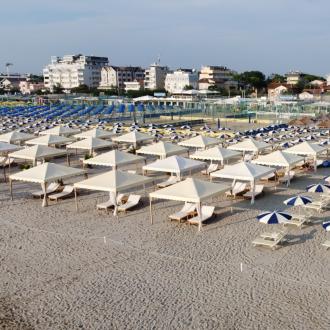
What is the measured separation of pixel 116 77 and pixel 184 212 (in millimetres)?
104625

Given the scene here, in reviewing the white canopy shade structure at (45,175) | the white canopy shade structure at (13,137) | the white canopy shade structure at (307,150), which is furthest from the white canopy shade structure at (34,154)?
the white canopy shade structure at (307,150)

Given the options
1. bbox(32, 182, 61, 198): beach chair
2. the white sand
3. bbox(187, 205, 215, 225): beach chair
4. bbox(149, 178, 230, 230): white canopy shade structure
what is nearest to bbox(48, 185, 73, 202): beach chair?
bbox(32, 182, 61, 198): beach chair

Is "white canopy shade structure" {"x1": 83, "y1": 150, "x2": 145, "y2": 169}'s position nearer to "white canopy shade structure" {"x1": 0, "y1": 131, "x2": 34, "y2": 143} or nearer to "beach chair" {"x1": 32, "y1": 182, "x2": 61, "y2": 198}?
"beach chair" {"x1": 32, "y1": 182, "x2": 61, "y2": 198}

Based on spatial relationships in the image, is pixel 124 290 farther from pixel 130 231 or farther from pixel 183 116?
pixel 183 116

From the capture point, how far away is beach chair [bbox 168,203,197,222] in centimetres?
1241

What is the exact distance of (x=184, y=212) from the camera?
12.7m

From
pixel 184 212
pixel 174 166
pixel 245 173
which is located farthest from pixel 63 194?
pixel 245 173

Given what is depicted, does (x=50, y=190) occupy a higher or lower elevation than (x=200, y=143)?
lower

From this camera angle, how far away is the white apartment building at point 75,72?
384 feet

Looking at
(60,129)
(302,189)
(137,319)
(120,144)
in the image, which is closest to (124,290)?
(137,319)

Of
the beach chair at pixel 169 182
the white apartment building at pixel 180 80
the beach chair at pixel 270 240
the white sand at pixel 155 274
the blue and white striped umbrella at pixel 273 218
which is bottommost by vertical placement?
the white sand at pixel 155 274

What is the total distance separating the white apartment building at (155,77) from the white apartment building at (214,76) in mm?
9729

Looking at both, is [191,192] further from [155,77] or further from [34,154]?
[155,77]

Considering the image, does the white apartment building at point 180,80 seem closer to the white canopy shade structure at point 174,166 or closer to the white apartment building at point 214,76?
the white apartment building at point 214,76
